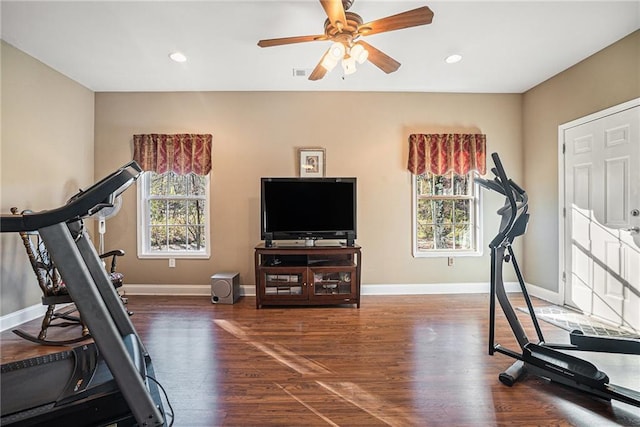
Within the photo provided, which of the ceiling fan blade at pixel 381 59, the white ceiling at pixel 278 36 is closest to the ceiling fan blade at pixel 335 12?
the ceiling fan blade at pixel 381 59

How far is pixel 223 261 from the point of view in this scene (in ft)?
12.9

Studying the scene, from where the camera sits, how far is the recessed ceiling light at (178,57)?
2.99 metres

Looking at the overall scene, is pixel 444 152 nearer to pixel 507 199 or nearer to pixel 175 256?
pixel 507 199

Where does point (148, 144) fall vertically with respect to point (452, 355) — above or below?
above

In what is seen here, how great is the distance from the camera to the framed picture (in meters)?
3.91

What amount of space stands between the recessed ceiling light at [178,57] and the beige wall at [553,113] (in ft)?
13.9

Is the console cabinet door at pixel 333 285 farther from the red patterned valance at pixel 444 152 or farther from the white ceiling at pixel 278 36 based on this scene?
the white ceiling at pixel 278 36

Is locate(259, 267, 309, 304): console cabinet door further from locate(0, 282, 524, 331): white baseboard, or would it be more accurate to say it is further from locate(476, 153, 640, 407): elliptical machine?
locate(476, 153, 640, 407): elliptical machine

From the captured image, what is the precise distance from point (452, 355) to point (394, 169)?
7.83 ft

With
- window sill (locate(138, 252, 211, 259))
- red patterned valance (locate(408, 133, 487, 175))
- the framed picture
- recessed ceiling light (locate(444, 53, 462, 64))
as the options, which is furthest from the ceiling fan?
window sill (locate(138, 252, 211, 259))

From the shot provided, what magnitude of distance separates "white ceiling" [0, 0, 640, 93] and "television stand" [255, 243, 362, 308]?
2074 millimetres

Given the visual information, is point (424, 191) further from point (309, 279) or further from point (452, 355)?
point (452, 355)

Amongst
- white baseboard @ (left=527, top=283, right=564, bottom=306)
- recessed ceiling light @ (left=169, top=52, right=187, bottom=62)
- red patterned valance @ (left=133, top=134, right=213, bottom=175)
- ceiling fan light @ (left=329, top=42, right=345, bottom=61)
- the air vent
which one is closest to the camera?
ceiling fan light @ (left=329, top=42, right=345, bottom=61)

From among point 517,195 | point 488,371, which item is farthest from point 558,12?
point 488,371
